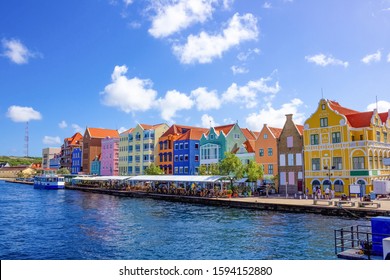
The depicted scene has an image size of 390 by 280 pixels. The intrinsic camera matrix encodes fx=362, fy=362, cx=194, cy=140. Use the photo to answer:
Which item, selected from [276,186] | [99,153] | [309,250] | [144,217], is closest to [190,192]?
[276,186]

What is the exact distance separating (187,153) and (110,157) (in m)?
43.0

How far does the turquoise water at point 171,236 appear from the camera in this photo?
21953 mm

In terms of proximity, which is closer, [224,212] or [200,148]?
[224,212]

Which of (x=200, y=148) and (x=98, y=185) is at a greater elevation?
(x=200, y=148)

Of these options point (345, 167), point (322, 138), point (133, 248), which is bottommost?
point (133, 248)

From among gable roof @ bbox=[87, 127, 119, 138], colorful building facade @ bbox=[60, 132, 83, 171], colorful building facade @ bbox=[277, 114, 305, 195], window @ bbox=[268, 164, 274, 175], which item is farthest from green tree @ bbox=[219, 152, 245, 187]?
colorful building facade @ bbox=[60, 132, 83, 171]

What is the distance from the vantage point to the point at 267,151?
64.1 m

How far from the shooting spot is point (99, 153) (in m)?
132

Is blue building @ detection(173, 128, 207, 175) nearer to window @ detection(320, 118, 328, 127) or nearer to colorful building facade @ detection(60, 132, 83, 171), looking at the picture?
window @ detection(320, 118, 328, 127)

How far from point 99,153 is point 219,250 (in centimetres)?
11576

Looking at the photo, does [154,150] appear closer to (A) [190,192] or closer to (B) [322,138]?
(A) [190,192]

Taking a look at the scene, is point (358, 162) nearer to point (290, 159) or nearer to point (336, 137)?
point (336, 137)

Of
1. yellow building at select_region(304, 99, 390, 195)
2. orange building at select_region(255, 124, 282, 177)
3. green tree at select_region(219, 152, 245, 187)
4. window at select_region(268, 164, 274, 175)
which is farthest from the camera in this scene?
window at select_region(268, 164, 274, 175)

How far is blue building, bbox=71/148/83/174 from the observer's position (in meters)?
138
